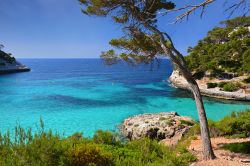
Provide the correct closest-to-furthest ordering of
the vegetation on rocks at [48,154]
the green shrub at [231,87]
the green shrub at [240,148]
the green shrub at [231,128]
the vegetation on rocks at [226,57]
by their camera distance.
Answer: the vegetation on rocks at [48,154], the green shrub at [240,148], the green shrub at [231,128], the green shrub at [231,87], the vegetation on rocks at [226,57]

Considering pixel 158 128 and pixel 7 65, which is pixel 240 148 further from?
pixel 7 65

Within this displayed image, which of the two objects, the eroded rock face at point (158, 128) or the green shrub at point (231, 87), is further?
the green shrub at point (231, 87)

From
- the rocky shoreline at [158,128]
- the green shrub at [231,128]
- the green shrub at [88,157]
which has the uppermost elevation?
the green shrub at [88,157]

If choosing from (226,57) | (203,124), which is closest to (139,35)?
(203,124)

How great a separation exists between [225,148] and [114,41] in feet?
24.0

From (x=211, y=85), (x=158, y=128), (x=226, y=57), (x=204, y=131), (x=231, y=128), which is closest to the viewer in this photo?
(x=204, y=131)

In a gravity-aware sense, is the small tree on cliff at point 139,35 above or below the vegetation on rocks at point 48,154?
above

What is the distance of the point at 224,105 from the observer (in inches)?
1448

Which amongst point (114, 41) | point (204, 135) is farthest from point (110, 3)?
point (204, 135)

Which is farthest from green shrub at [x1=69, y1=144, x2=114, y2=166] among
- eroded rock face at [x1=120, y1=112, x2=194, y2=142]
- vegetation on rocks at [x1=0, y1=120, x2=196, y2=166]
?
eroded rock face at [x1=120, y1=112, x2=194, y2=142]

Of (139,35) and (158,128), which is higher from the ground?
(139,35)

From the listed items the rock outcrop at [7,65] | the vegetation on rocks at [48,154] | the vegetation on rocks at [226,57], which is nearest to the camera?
the vegetation on rocks at [48,154]

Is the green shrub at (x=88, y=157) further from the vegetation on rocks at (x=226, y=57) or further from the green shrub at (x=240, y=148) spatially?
the vegetation on rocks at (x=226, y=57)

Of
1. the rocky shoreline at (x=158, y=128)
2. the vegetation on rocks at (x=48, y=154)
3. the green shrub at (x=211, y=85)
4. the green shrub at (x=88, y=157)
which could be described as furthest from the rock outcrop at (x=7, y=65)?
the green shrub at (x=88, y=157)
